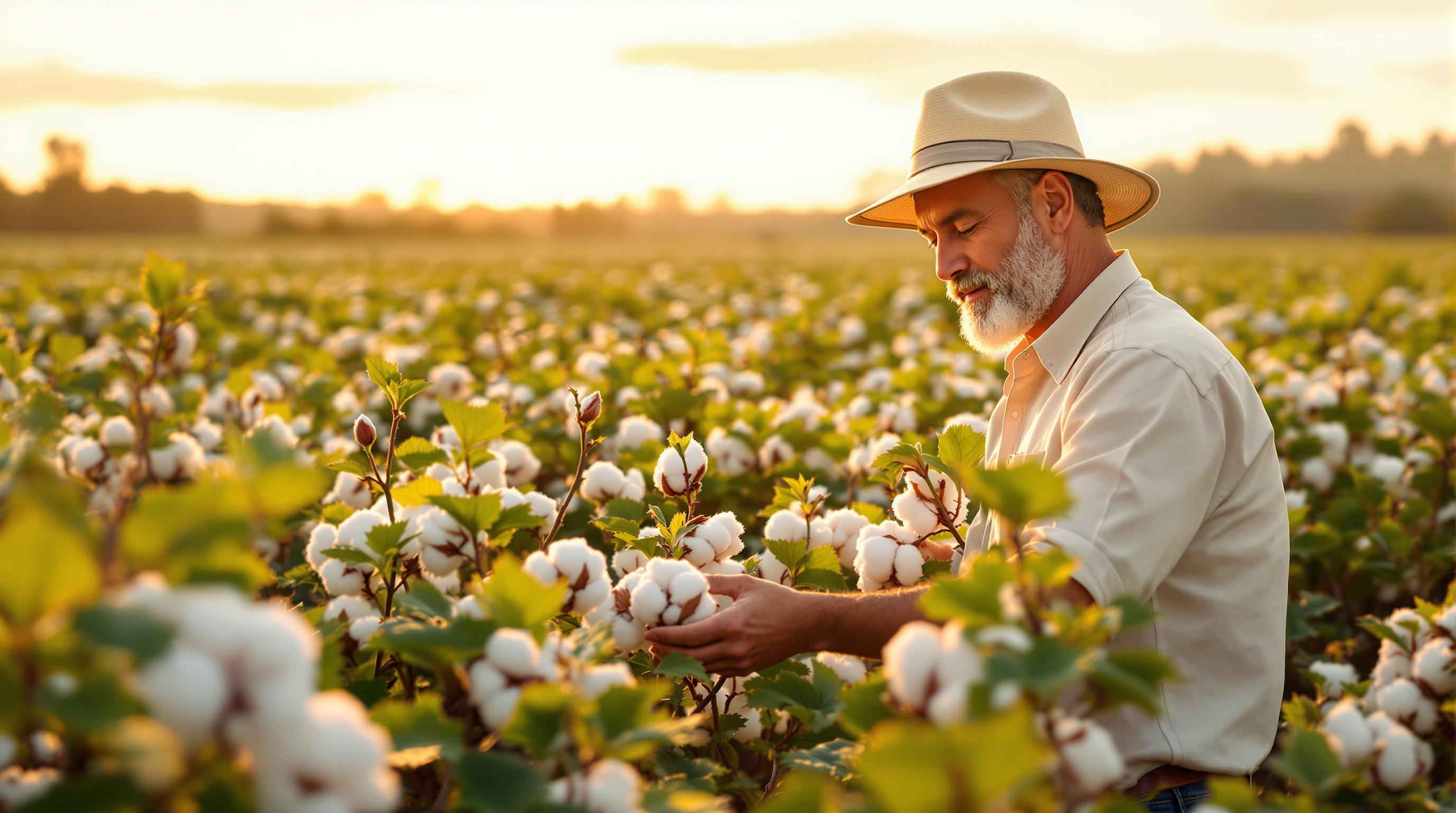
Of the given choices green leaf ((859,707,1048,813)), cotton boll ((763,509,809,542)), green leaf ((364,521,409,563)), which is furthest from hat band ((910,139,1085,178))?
green leaf ((859,707,1048,813))

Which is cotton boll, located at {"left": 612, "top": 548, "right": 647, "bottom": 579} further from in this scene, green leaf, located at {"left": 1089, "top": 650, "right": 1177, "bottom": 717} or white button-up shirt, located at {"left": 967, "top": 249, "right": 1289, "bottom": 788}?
green leaf, located at {"left": 1089, "top": 650, "right": 1177, "bottom": 717}

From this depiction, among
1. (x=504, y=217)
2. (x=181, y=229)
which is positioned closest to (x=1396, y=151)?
(x=504, y=217)

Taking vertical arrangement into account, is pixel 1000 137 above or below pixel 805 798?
above

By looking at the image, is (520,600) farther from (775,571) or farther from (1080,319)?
(1080,319)

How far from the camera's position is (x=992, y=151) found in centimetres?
259

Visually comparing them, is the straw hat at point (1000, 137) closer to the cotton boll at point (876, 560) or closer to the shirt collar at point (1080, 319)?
the shirt collar at point (1080, 319)

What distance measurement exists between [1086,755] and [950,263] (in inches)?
75.4

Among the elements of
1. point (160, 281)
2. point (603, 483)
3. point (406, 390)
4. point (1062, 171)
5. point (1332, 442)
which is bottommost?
point (1332, 442)

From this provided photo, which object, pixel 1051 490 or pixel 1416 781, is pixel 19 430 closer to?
pixel 1051 490

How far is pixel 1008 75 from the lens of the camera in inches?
108

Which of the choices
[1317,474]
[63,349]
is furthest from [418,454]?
[1317,474]

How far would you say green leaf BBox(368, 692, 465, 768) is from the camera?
1130 mm

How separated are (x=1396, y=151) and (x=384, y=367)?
132338 mm

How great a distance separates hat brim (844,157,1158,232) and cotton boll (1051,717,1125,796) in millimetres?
1660
